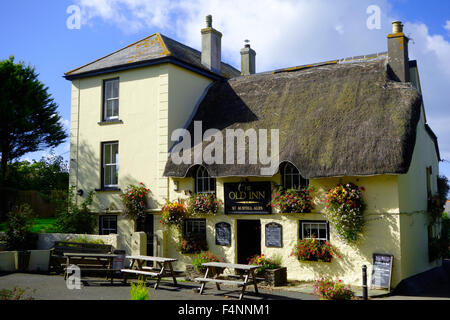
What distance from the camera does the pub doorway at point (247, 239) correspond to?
46.1 ft

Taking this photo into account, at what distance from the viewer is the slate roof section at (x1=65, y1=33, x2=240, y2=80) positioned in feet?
52.2

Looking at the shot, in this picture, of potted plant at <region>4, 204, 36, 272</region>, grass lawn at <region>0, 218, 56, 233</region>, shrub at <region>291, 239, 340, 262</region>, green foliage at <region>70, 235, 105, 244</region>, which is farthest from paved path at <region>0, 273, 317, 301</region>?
grass lawn at <region>0, 218, 56, 233</region>

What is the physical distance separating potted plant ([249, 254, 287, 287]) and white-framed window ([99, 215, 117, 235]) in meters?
6.18

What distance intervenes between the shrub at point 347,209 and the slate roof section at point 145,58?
780 cm

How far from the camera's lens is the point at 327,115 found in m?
13.5

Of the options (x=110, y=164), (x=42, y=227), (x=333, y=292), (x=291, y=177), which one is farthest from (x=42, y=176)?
(x=333, y=292)

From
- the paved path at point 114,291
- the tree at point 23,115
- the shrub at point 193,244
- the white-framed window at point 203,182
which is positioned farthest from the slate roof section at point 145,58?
the tree at point 23,115

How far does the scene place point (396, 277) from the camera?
11445 mm

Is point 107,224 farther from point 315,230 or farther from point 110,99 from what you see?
point 315,230

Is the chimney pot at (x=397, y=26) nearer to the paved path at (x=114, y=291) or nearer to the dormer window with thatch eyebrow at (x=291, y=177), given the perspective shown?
the dormer window with thatch eyebrow at (x=291, y=177)

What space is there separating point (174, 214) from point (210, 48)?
767 cm

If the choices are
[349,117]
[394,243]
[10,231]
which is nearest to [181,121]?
[349,117]

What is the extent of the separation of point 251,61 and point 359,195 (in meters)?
12.7
